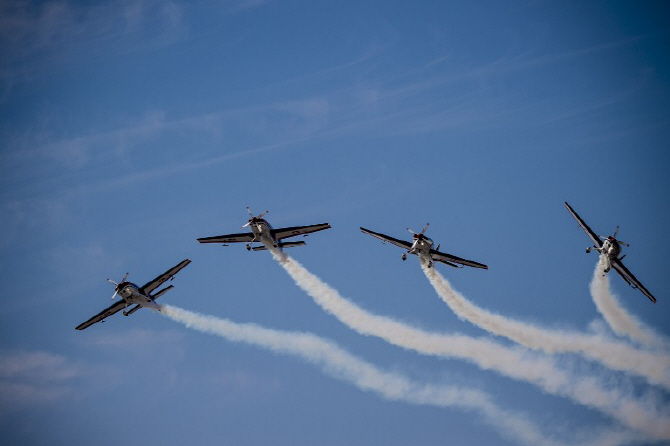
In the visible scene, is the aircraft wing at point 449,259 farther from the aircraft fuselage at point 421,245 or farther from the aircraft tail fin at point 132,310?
the aircraft tail fin at point 132,310

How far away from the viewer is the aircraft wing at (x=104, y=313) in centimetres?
13425

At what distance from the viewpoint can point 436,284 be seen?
133500mm

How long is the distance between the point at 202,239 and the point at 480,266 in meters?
33.2

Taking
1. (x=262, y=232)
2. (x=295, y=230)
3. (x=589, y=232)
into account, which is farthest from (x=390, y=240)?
(x=589, y=232)

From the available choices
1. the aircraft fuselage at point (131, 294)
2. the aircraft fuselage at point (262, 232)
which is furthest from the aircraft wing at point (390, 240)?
the aircraft fuselage at point (131, 294)

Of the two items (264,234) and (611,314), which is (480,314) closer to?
(611,314)

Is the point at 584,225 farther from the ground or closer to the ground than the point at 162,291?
farther from the ground

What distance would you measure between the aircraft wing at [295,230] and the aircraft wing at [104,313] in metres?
21.5

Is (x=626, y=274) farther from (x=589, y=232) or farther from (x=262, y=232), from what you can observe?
(x=262, y=232)

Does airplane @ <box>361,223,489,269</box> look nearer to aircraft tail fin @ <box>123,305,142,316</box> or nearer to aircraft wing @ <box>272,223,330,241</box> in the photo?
aircraft wing @ <box>272,223,330,241</box>

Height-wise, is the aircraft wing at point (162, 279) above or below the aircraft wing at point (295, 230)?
below

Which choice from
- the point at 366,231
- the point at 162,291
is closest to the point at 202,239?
the point at 162,291

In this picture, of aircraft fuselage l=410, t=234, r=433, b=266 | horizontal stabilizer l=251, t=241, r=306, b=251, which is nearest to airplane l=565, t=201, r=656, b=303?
aircraft fuselage l=410, t=234, r=433, b=266

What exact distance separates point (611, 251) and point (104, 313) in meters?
61.5
